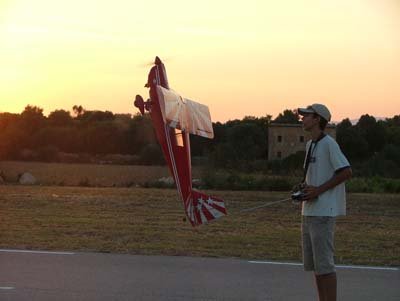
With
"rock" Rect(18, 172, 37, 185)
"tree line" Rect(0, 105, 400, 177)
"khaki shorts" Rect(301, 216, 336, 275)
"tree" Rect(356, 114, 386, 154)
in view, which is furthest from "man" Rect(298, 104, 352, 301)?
"tree" Rect(356, 114, 386, 154)

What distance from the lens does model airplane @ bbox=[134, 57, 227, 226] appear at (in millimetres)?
5680

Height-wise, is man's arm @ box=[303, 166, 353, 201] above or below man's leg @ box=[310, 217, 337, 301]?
above

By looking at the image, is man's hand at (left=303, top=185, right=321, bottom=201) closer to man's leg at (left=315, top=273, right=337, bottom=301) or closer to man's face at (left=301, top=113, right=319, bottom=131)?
man's face at (left=301, top=113, right=319, bottom=131)

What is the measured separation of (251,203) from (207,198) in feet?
43.8

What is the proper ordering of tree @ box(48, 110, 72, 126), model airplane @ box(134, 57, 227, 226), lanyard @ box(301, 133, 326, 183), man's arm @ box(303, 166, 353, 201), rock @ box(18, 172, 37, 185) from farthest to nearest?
1. tree @ box(48, 110, 72, 126)
2. rock @ box(18, 172, 37, 185)
3. model airplane @ box(134, 57, 227, 226)
4. lanyard @ box(301, 133, 326, 183)
5. man's arm @ box(303, 166, 353, 201)

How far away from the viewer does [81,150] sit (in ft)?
182

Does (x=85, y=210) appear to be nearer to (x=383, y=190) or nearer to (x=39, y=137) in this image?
(x=383, y=190)

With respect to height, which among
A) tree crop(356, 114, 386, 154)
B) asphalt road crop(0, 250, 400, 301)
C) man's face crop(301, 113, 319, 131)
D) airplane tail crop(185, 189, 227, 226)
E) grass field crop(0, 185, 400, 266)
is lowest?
asphalt road crop(0, 250, 400, 301)

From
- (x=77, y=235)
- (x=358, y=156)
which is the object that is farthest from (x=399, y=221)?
(x=358, y=156)

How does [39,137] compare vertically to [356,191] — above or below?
above

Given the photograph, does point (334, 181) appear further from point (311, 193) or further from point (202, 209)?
point (202, 209)

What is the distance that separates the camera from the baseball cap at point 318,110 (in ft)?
16.9

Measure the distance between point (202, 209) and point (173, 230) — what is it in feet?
18.6

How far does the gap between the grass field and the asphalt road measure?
731 mm
